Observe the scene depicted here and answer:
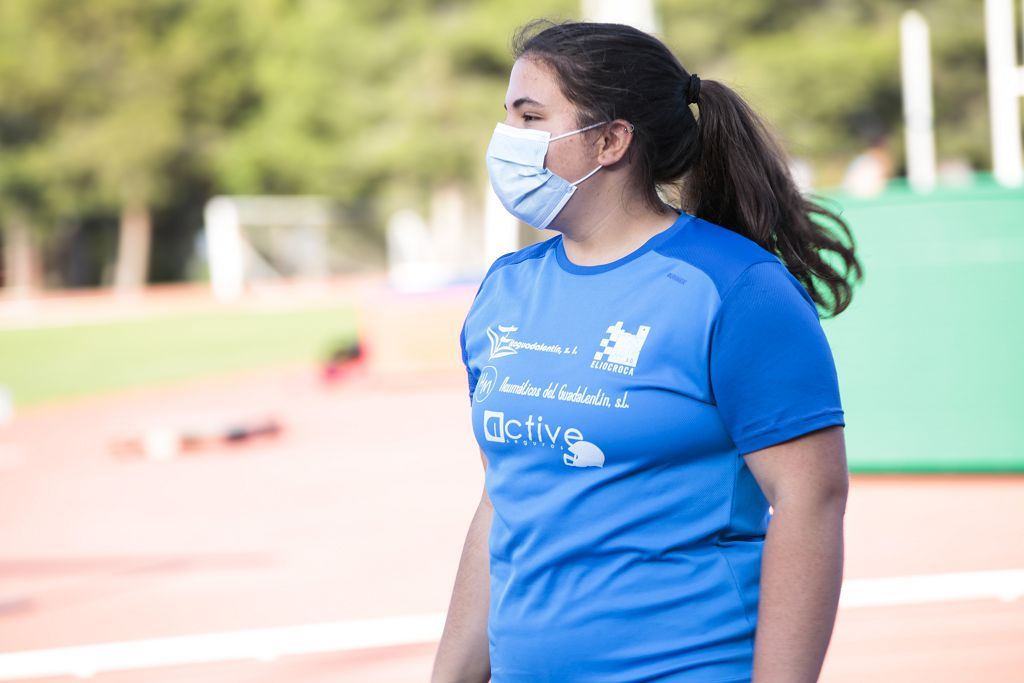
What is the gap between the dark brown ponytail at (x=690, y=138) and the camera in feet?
7.48

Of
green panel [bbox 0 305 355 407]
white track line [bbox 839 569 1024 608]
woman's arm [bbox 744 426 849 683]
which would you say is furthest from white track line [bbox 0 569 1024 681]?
green panel [bbox 0 305 355 407]

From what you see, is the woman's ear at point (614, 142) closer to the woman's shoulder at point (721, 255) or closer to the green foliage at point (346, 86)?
the woman's shoulder at point (721, 255)

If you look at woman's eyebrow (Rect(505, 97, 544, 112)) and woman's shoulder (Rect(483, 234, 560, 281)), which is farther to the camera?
woman's shoulder (Rect(483, 234, 560, 281))

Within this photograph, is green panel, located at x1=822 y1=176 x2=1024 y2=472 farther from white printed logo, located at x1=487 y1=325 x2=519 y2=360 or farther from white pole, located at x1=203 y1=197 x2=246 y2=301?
white pole, located at x1=203 y1=197 x2=246 y2=301

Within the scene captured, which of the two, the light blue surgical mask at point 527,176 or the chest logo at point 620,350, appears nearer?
the chest logo at point 620,350

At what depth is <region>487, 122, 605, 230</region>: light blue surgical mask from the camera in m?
2.39

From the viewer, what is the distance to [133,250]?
47031mm

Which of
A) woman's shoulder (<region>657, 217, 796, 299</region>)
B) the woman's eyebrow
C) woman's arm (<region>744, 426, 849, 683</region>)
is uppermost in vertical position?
the woman's eyebrow

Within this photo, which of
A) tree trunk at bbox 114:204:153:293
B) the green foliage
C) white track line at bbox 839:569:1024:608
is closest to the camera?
white track line at bbox 839:569:1024:608

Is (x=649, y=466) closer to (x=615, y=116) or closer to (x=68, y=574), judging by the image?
(x=615, y=116)

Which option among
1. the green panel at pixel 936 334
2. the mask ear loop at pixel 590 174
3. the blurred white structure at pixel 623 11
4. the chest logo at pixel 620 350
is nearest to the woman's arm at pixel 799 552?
the chest logo at pixel 620 350

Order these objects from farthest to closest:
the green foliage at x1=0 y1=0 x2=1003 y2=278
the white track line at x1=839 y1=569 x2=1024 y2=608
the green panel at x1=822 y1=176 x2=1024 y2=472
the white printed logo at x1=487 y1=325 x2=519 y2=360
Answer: the green foliage at x1=0 y1=0 x2=1003 y2=278 < the green panel at x1=822 y1=176 x2=1024 y2=472 < the white track line at x1=839 y1=569 x2=1024 y2=608 < the white printed logo at x1=487 y1=325 x2=519 y2=360

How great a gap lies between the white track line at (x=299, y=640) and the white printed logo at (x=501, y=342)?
3.66m

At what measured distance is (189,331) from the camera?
92.6 feet
